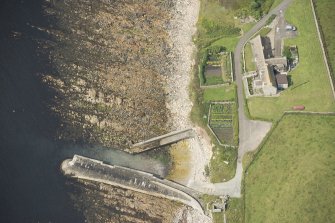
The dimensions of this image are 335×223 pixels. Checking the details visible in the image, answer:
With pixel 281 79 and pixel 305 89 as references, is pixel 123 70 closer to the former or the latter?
pixel 281 79

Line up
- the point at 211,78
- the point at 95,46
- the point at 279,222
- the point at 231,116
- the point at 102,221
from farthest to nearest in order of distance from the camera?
the point at 95,46 → the point at 211,78 → the point at 231,116 → the point at 102,221 → the point at 279,222

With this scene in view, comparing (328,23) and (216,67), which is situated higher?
(328,23)

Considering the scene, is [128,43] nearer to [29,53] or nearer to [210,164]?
[29,53]

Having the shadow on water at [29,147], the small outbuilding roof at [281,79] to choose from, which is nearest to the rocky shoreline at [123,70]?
the shadow on water at [29,147]

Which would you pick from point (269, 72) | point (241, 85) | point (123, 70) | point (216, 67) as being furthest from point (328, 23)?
point (123, 70)

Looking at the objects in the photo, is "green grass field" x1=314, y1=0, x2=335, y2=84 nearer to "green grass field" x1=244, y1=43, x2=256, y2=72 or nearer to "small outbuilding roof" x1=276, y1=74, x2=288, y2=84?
"small outbuilding roof" x1=276, y1=74, x2=288, y2=84

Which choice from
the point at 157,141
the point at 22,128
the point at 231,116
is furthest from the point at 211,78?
the point at 22,128
